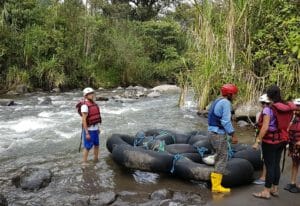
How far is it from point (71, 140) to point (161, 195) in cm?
358

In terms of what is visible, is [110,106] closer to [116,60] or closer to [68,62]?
[68,62]

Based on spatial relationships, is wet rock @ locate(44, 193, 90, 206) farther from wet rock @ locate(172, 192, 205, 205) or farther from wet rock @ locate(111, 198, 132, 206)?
wet rock @ locate(172, 192, 205, 205)

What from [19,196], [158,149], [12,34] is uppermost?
[12,34]

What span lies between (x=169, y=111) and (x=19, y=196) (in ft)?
24.4

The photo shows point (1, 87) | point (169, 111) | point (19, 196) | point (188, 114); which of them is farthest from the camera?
point (1, 87)

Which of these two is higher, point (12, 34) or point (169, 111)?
point (12, 34)

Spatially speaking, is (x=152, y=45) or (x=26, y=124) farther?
(x=152, y=45)

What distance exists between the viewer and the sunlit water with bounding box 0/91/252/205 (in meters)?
5.54

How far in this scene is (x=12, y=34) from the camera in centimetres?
1744

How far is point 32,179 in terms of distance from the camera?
5.48m

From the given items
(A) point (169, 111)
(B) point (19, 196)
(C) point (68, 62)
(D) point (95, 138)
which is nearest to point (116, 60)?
(C) point (68, 62)

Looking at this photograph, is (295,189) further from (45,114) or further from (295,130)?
(45,114)

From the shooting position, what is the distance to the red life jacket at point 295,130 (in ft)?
16.3

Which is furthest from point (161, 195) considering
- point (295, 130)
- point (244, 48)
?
point (244, 48)
